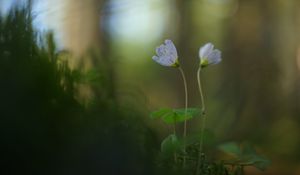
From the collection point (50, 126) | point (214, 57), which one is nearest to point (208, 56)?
point (214, 57)

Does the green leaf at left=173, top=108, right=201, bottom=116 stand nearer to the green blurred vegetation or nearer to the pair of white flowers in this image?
the pair of white flowers

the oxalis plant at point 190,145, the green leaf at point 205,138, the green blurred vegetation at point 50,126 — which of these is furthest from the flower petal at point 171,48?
the green blurred vegetation at point 50,126

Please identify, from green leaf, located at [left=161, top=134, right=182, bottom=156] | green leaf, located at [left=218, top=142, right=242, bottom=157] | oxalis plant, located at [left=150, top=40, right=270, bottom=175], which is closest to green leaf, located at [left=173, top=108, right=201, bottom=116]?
oxalis plant, located at [left=150, top=40, right=270, bottom=175]

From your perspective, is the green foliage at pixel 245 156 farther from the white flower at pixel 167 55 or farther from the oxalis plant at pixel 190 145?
the white flower at pixel 167 55

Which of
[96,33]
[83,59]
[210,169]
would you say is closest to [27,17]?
[83,59]

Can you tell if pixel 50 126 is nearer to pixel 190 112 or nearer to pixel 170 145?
pixel 170 145

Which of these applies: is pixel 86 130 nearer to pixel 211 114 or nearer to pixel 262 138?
pixel 211 114

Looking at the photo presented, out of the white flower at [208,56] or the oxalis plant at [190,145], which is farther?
the white flower at [208,56]
